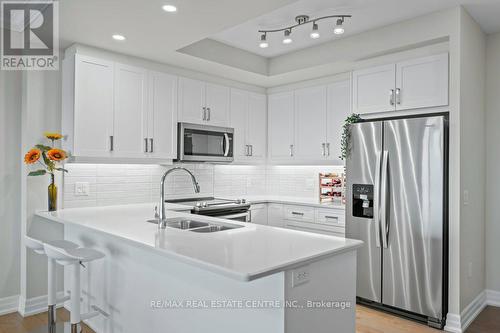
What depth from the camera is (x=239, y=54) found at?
4.23m

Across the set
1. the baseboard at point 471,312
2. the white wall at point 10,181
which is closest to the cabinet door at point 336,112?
the baseboard at point 471,312

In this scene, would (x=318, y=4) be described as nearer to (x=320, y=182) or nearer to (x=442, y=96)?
(x=442, y=96)

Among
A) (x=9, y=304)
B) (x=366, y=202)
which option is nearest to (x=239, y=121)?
(x=366, y=202)

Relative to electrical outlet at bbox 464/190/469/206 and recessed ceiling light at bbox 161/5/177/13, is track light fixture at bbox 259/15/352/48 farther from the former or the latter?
electrical outlet at bbox 464/190/469/206

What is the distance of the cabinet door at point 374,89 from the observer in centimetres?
347

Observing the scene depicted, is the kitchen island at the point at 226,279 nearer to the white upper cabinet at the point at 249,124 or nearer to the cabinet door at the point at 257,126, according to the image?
the white upper cabinet at the point at 249,124

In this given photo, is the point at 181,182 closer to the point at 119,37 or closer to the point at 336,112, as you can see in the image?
the point at 119,37

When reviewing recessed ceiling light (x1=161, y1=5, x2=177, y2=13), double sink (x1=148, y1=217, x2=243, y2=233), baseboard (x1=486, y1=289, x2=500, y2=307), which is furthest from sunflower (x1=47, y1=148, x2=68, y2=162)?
baseboard (x1=486, y1=289, x2=500, y2=307)

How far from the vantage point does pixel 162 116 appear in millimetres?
3898

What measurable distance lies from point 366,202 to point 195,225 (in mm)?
1667

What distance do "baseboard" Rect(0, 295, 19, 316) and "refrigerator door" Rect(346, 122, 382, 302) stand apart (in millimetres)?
3240

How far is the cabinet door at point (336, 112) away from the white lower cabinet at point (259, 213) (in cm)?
106

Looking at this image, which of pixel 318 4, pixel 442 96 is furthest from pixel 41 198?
pixel 442 96

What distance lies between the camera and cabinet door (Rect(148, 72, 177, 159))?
3.81 metres
